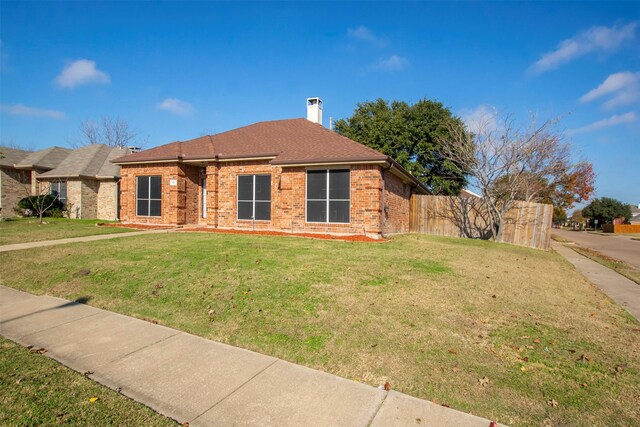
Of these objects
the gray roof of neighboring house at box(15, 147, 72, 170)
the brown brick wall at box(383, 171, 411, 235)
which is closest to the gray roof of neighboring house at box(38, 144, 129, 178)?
the gray roof of neighboring house at box(15, 147, 72, 170)

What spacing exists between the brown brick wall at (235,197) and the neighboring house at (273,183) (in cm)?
4

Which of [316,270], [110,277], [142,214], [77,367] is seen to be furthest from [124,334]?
[142,214]

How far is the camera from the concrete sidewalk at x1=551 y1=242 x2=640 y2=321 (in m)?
6.58

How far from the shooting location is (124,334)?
14.6 feet

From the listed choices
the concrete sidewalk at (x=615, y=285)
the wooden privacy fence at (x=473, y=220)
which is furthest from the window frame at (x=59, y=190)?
the concrete sidewalk at (x=615, y=285)

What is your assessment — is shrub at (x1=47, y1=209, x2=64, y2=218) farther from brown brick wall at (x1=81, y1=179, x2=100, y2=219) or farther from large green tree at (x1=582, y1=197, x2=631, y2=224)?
large green tree at (x1=582, y1=197, x2=631, y2=224)

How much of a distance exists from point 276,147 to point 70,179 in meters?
15.7

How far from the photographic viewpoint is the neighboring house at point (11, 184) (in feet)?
76.2

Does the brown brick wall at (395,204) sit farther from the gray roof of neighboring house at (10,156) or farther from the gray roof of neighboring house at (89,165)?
the gray roof of neighboring house at (10,156)

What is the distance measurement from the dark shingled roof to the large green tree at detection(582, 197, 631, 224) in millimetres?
58325

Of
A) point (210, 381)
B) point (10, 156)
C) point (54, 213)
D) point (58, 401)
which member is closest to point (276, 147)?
point (210, 381)

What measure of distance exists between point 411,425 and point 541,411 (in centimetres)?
126

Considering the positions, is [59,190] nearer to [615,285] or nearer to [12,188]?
[12,188]

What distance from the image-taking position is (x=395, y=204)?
15906 mm
